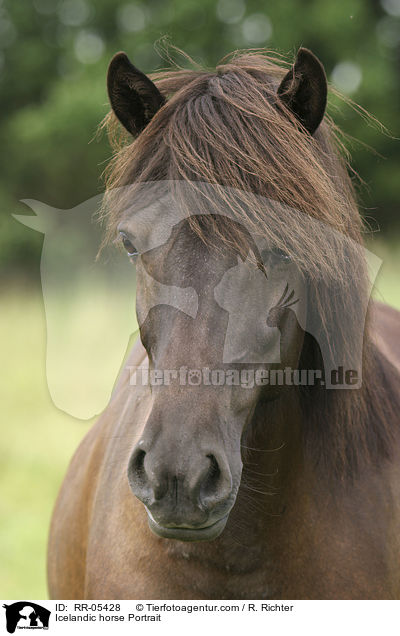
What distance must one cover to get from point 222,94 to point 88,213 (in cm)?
94

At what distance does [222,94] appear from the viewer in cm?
178

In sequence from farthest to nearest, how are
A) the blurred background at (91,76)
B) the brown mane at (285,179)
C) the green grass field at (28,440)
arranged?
1. the blurred background at (91,76)
2. the green grass field at (28,440)
3. the brown mane at (285,179)

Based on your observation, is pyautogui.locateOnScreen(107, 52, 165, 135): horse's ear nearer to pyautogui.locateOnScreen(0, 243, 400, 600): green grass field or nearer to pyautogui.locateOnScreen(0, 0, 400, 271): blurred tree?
pyautogui.locateOnScreen(0, 243, 400, 600): green grass field

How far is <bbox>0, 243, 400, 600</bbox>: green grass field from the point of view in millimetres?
4721

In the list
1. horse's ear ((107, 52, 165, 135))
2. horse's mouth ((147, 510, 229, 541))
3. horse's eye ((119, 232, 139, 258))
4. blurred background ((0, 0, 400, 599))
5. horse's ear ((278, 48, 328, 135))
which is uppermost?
blurred background ((0, 0, 400, 599))

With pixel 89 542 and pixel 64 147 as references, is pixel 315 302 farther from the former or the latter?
pixel 64 147

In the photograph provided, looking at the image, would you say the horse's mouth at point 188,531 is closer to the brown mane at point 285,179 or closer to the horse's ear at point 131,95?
the brown mane at point 285,179

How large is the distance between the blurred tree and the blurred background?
28 millimetres

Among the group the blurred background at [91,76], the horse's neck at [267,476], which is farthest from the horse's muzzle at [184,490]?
the blurred background at [91,76]

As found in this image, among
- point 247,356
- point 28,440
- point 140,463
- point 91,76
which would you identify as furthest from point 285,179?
point 91,76

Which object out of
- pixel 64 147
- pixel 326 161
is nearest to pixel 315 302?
pixel 326 161

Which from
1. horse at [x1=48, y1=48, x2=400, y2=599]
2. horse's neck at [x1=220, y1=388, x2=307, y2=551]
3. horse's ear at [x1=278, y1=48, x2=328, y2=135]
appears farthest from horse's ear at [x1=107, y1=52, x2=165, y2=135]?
horse's neck at [x1=220, y1=388, x2=307, y2=551]

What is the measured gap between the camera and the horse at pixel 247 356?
4.87ft

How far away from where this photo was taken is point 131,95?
1.89 m
